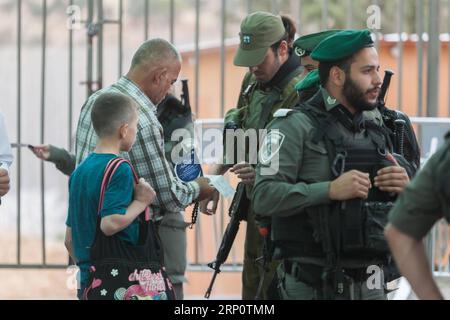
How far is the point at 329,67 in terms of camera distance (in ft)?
16.1

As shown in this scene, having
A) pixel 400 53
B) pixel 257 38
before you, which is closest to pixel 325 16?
pixel 400 53

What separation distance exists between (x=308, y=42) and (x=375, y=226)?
55.3 inches

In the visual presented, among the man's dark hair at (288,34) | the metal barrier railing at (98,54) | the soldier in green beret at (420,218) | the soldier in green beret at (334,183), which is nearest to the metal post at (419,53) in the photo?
the metal barrier railing at (98,54)

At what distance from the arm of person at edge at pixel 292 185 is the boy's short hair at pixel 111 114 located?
0.65 metres

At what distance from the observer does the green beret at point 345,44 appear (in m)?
4.85

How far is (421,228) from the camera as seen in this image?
3508mm

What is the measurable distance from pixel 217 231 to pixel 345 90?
4305 millimetres

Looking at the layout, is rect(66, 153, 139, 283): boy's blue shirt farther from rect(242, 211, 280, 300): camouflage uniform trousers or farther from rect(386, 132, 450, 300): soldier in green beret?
rect(386, 132, 450, 300): soldier in green beret

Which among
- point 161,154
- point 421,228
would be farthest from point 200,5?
point 421,228

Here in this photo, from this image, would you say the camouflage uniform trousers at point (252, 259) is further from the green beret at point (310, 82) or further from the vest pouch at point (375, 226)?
the vest pouch at point (375, 226)

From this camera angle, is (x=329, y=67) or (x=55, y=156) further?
(x=55, y=156)

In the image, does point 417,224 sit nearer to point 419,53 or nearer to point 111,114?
point 111,114

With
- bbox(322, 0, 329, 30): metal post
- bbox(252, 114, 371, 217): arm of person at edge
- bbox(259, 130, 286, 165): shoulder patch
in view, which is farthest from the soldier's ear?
bbox(322, 0, 329, 30): metal post

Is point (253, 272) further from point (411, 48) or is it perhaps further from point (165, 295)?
point (411, 48)
